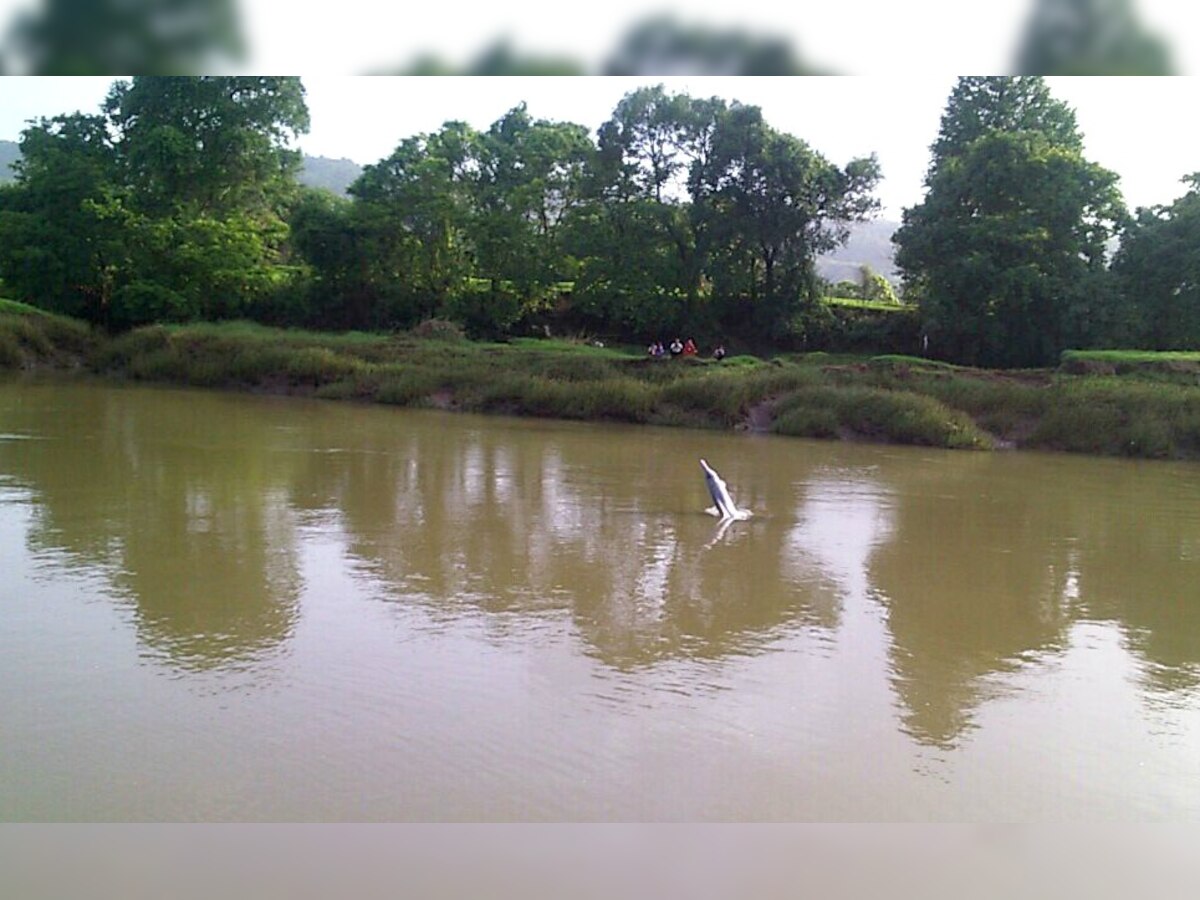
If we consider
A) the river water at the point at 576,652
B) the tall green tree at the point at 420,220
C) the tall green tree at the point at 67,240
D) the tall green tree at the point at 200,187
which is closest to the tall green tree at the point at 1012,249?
the tall green tree at the point at 420,220

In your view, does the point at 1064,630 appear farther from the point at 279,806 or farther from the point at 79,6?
the point at 79,6

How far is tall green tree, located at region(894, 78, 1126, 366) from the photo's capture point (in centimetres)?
2642

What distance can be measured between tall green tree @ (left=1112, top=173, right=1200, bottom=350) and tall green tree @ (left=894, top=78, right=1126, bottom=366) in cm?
75

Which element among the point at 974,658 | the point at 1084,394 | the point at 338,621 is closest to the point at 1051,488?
the point at 1084,394

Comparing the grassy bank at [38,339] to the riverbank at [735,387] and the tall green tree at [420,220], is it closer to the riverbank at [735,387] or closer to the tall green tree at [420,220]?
the riverbank at [735,387]

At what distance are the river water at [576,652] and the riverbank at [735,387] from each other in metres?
6.67

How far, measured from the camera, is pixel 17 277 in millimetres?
35219

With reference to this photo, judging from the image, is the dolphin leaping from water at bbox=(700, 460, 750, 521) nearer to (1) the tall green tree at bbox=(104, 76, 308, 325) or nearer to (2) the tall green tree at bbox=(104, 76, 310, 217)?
(1) the tall green tree at bbox=(104, 76, 308, 325)

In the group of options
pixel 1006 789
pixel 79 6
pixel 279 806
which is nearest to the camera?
pixel 79 6

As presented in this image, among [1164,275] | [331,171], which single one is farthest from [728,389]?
[331,171]

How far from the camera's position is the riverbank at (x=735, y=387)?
65.7 feet

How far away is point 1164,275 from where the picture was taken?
2531 cm

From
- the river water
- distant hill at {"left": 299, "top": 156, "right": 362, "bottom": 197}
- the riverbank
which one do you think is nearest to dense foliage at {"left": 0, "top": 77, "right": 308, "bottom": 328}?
the riverbank

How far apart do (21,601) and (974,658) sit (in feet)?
18.8
